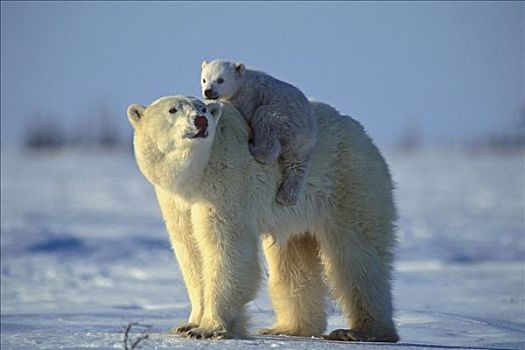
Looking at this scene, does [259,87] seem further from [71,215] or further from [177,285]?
[71,215]

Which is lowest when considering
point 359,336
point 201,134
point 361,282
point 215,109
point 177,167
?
point 359,336

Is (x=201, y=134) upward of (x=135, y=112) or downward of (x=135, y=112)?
downward

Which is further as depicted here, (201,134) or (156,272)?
(156,272)

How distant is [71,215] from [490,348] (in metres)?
14.7

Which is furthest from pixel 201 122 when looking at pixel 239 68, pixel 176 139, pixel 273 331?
pixel 273 331

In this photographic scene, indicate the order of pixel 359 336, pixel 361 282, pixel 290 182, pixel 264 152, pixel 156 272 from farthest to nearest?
pixel 156 272, pixel 361 282, pixel 359 336, pixel 290 182, pixel 264 152

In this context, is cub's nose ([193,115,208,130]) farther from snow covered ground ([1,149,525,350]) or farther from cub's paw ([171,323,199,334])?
cub's paw ([171,323,199,334])

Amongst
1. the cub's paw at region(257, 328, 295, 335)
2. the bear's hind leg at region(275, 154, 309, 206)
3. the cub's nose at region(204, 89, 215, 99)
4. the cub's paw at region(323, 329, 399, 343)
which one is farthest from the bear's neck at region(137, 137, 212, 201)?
the cub's paw at region(257, 328, 295, 335)

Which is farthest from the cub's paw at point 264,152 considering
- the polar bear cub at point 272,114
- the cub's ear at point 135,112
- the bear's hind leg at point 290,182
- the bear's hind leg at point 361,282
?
the bear's hind leg at point 361,282

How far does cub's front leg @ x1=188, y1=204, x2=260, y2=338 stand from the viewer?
5492 mm

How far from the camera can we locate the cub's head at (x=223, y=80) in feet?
19.1

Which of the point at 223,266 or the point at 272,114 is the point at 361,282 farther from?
the point at 272,114

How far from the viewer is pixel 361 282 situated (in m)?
6.29

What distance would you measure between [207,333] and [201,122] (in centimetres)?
126
